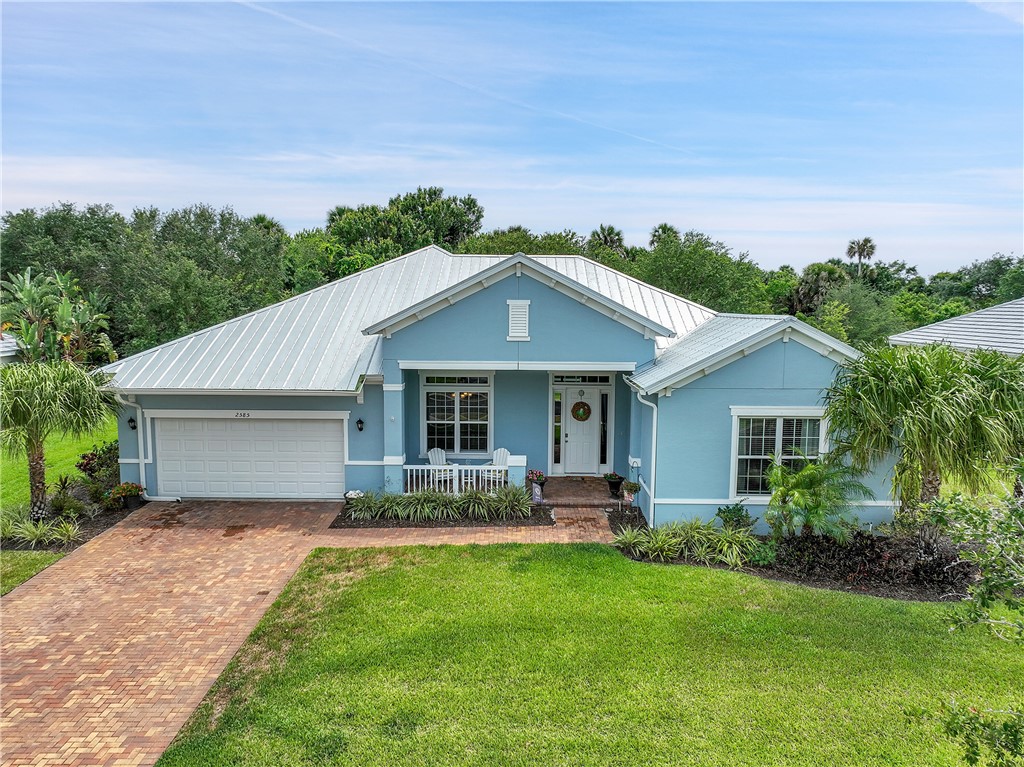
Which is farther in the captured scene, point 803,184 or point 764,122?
point 803,184

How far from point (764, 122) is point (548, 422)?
37.3 feet

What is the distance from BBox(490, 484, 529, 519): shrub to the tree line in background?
16.6 metres

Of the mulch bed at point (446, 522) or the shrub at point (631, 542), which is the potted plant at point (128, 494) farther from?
the shrub at point (631, 542)

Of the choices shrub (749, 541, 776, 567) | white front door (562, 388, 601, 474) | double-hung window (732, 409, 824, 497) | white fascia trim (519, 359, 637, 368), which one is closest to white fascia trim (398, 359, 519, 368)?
white fascia trim (519, 359, 637, 368)

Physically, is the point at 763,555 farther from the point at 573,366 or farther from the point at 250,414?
the point at 250,414

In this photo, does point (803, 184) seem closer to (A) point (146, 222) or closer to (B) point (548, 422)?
(B) point (548, 422)

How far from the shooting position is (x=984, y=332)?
1967 cm

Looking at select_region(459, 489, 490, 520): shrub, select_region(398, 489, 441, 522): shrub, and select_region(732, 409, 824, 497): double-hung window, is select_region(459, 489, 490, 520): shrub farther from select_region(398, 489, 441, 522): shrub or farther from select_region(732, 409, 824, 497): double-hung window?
select_region(732, 409, 824, 497): double-hung window

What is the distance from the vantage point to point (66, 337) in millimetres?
20156

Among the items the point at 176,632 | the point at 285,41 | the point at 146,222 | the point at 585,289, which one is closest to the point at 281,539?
the point at 176,632

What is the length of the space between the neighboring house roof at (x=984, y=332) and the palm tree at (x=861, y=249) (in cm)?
4102

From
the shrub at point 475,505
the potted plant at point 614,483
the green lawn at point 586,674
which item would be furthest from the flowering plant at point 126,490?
the potted plant at point 614,483

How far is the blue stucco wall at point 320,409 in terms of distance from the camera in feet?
45.7

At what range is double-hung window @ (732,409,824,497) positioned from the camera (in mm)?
12031
